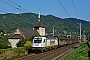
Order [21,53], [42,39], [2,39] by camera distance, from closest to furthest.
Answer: [21,53], [42,39], [2,39]

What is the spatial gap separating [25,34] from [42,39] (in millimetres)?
41492

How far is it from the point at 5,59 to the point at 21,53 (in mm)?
9108

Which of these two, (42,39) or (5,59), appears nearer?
(5,59)

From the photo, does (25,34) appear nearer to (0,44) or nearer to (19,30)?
(19,30)

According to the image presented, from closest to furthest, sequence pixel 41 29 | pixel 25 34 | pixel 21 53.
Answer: pixel 21 53 → pixel 25 34 → pixel 41 29

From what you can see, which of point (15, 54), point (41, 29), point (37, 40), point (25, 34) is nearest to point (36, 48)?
point (37, 40)

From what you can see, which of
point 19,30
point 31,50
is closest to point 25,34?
point 19,30

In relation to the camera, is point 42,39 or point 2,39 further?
point 2,39

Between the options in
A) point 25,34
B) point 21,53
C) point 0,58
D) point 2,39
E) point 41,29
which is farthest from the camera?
point 41,29

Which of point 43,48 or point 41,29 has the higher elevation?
point 41,29

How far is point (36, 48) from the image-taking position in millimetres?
43469

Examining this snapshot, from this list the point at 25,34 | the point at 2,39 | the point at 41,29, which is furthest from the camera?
the point at 41,29

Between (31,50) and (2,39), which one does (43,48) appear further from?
(2,39)

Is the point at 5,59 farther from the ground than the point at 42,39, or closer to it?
closer to it
